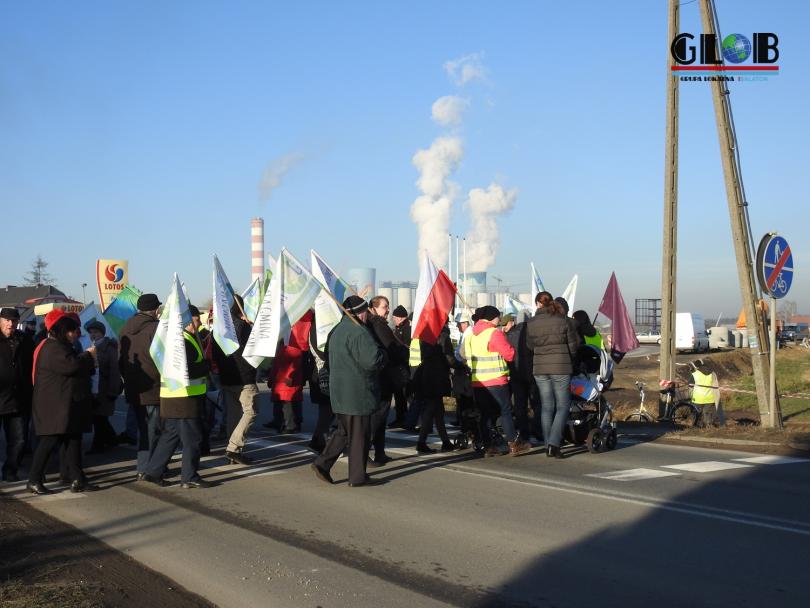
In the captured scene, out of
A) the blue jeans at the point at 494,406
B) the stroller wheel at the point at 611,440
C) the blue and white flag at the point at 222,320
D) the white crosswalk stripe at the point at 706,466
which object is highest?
the blue and white flag at the point at 222,320

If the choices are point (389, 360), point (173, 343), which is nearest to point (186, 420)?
point (173, 343)

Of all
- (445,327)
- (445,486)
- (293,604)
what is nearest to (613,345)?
(445,327)

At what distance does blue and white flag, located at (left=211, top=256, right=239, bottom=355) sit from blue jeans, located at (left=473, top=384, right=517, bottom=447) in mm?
2972

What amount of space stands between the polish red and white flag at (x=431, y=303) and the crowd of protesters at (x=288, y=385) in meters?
0.16

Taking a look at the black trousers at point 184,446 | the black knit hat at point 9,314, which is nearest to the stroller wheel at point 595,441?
the black trousers at point 184,446

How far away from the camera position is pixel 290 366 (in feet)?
43.9

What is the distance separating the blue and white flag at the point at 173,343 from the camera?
9500 millimetres

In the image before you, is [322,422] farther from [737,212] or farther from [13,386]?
[737,212]

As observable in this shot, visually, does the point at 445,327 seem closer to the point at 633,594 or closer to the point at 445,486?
the point at 445,486

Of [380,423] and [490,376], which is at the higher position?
[490,376]

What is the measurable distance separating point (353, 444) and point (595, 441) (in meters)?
3.31

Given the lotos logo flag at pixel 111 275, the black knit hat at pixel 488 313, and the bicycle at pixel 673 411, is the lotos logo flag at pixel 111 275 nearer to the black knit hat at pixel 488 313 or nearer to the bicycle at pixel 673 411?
the bicycle at pixel 673 411

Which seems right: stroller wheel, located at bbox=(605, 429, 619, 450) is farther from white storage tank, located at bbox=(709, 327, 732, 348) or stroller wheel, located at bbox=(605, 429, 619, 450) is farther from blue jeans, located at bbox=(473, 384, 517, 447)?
white storage tank, located at bbox=(709, 327, 732, 348)

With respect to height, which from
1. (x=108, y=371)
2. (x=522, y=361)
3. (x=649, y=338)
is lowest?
(x=108, y=371)
